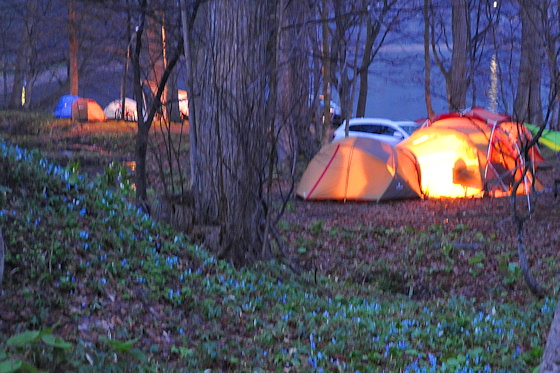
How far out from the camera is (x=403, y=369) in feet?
16.5

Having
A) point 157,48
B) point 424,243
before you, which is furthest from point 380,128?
point 424,243

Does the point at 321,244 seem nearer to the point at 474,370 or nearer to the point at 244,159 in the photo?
the point at 244,159

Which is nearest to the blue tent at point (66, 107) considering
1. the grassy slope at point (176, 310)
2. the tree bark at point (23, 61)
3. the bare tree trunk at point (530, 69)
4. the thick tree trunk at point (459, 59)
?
the tree bark at point (23, 61)

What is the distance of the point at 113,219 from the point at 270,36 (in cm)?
278

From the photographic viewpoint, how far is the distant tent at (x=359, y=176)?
15992 millimetres

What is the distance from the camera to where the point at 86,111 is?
3388 cm

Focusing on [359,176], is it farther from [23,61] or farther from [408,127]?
[23,61]

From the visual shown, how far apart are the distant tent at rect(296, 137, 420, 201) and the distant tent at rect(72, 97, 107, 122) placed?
1911 cm

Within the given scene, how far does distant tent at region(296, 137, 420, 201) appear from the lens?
52.5 ft

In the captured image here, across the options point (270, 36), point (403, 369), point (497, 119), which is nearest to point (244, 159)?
point (270, 36)

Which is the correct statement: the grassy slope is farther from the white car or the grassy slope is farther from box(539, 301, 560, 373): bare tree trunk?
the white car

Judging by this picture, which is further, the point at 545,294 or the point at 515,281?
the point at 515,281

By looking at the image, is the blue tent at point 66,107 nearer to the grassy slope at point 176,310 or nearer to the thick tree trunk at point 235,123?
the thick tree trunk at point 235,123

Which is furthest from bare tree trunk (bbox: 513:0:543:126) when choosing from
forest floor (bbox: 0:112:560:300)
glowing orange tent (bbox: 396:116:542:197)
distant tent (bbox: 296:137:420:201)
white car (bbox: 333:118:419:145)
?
forest floor (bbox: 0:112:560:300)
